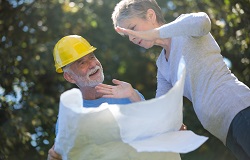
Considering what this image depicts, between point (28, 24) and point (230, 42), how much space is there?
2746 millimetres

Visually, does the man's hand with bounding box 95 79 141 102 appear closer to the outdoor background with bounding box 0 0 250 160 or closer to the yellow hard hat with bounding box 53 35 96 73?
the yellow hard hat with bounding box 53 35 96 73

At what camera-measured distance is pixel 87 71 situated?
11.2 ft

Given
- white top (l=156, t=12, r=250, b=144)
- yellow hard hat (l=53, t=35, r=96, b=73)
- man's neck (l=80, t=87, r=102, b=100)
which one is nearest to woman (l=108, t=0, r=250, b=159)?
white top (l=156, t=12, r=250, b=144)

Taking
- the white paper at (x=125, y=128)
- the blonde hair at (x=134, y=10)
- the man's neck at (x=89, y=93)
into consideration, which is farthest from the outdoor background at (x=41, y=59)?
the white paper at (x=125, y=128)

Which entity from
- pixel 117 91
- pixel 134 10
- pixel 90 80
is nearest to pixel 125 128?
pixel 117 91

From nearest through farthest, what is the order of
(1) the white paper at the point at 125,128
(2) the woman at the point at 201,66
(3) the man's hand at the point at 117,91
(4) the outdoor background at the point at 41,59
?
(1) the white paper at the point at 125,128
(2) the woman at the point at 201,66
(3) the man's hand at the point at 117,91
(4) the outdoor background at the point at 41,59

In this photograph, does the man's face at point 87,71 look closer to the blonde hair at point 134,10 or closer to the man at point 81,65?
the man at point 81,65

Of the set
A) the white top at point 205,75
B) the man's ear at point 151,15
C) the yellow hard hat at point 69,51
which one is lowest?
the yellow hard hat at point 69,51

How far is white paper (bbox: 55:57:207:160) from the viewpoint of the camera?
2.43 m

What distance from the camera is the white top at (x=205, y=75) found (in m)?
2.61

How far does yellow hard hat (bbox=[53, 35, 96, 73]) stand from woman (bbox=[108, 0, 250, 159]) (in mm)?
530

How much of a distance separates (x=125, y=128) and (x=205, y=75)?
0.50 metres

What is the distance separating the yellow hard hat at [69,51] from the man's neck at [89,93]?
0.67ft

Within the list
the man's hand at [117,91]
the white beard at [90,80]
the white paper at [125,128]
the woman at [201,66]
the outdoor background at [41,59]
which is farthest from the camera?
the outdoor background at [41,59]
